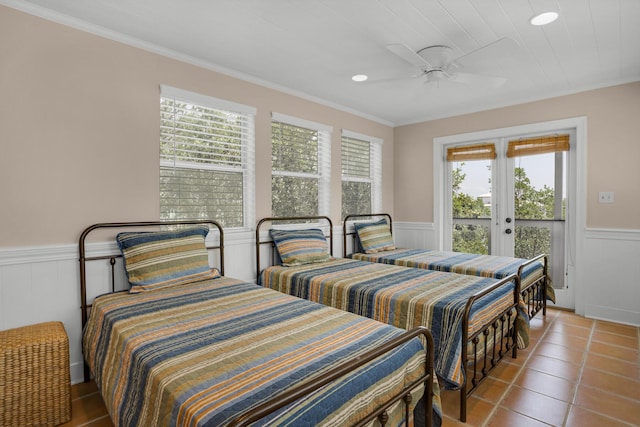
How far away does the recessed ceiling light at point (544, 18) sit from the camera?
224cm

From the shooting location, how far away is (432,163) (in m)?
4.89

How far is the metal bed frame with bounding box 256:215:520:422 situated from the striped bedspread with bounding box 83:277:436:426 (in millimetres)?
571

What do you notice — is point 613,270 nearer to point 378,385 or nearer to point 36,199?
point 378,385

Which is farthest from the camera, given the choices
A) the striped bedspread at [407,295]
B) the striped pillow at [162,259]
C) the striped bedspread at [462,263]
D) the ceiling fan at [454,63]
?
the striped bedspread at [462,263]

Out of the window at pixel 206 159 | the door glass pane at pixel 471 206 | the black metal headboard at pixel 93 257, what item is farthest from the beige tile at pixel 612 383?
the black metal headboard at pixel 93 257

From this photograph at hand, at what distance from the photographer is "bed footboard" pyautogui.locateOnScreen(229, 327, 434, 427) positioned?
0.95 meters

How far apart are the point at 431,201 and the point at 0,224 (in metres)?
4.50

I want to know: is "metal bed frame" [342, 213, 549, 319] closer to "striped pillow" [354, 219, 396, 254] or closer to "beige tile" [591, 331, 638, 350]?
"striped pillow" [354, 219, 396, 254]

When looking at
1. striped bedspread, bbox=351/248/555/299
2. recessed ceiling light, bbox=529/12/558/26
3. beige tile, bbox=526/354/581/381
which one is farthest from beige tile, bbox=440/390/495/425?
recessed ceiling light, bbox=529/12/558/26

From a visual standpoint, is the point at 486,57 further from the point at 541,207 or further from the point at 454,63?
the point at 541,207

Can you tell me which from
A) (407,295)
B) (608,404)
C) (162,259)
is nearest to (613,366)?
(608,404)

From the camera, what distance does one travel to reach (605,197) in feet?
11.7

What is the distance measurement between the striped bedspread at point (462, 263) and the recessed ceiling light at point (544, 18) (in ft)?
5.95

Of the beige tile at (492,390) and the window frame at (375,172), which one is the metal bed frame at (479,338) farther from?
the window frame at (375,172)
